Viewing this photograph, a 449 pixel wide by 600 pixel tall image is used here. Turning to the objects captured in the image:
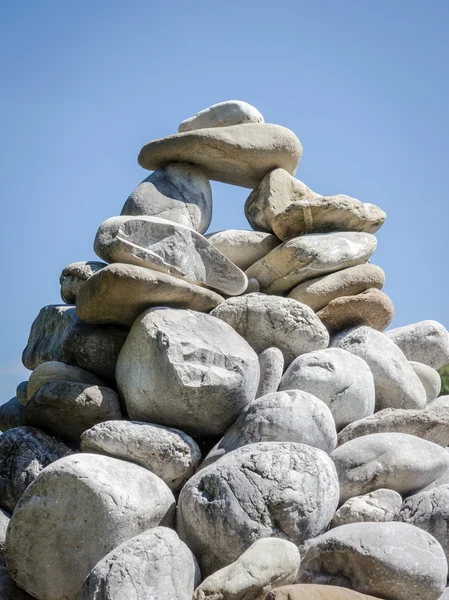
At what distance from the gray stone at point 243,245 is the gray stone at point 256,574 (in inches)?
146

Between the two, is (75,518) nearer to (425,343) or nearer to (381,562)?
(381,562)

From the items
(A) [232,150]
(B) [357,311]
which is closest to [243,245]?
(A) [232,150]

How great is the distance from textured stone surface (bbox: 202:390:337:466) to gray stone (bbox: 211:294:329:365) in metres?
0.89

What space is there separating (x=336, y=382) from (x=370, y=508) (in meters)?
1.30

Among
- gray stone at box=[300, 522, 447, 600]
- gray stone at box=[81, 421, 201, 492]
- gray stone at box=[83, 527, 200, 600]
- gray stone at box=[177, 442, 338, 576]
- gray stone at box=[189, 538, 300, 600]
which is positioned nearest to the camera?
gray stone at box=[189, 538, 300, 600]

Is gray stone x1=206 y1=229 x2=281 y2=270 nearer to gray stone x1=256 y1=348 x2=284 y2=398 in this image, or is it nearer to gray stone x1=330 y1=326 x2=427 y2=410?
gray stone x1=330 y1=326 x2=427 y2=410

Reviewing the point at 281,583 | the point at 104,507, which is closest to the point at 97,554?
the point at 104,507

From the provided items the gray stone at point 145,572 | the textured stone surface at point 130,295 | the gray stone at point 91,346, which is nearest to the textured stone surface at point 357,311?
the textured stone surface at point 130,295

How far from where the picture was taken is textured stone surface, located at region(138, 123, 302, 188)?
8711 millimetres

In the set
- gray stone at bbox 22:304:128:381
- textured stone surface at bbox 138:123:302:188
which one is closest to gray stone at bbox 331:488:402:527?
gray stone at bbox 22:304:128:381

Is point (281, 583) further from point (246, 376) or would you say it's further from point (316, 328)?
point (316, 328)

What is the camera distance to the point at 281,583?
528 cm

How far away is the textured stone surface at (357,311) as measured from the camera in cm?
809

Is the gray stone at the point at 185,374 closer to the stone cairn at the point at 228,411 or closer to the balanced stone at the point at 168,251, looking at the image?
the stone cairn at the point at 228,411
